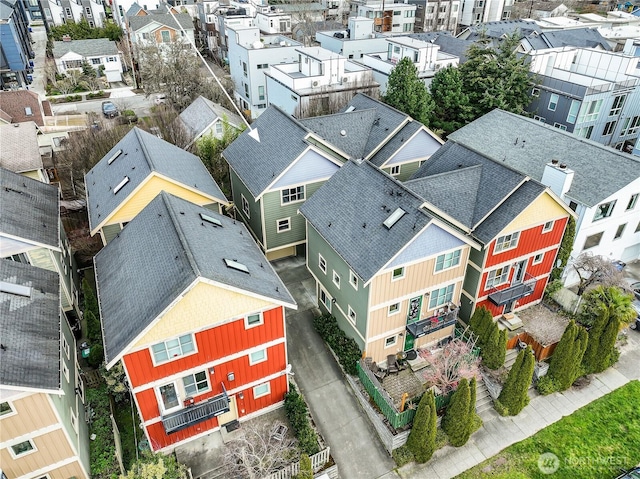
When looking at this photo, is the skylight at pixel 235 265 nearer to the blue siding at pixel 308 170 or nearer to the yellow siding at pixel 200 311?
the yellow siding at pixel 200 311

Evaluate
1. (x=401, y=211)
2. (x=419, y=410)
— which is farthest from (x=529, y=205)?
(x=419, y=410)

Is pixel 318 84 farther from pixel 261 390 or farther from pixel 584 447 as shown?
pixel 584 447

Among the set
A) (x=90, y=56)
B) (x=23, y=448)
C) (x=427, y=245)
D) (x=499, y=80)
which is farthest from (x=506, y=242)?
(x=90, y=56)

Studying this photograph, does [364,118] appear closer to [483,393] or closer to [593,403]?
[483,393]

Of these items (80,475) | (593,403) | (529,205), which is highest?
(529,205)

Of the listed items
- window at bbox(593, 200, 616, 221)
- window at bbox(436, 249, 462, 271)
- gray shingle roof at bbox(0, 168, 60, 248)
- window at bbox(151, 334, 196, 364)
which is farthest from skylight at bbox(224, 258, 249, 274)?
window at bbox(593, 200, 616, 221)

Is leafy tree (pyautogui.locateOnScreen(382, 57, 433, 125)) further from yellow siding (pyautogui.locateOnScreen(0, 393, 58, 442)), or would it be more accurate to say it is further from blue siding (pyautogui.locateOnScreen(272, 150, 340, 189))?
yellow siding (pyautogui.locateOnScreen(0, 393, 58, 442))

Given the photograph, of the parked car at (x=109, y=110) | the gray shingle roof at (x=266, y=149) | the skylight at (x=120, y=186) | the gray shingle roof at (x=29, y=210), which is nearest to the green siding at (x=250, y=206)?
the gray shingle roof at (x=266, y=149)
